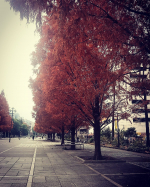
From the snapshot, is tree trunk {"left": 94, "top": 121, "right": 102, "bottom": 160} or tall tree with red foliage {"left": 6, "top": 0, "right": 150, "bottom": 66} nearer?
tall tree with red foliage {"left": 6, "top": 0, "right": 150, "bottom": 66}

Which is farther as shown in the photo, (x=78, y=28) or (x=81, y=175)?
(x=81, y=175)

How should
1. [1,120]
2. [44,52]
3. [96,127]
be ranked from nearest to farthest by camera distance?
1. [96,127]
2. [44,52]
3. [1,120]

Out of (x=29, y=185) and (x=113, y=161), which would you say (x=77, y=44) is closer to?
(x=29, y=185)

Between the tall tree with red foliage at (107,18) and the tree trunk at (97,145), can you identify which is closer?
the tall tree with red foliage at (107,18)

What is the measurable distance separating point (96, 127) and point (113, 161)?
88.9 inches

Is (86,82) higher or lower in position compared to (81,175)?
higher

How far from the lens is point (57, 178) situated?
21.5ft

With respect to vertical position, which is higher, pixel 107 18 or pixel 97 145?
pixel 107 18

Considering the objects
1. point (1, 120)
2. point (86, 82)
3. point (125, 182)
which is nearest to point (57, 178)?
point (125, 182)

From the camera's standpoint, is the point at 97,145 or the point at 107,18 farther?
the point at 97,145

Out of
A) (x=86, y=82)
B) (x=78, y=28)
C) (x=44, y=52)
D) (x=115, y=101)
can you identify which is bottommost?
(x=115, y=101)

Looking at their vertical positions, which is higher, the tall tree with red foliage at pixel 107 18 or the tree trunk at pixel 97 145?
the tall tree with red foliage at pixel 107 18

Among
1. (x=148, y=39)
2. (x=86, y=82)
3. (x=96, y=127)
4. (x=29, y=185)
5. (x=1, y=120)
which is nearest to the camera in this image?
(x=148, y=39)

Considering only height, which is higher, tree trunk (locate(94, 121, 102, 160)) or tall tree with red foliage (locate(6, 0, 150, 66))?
tall tree with red foliage (locate(6, 0, 150, 66))
